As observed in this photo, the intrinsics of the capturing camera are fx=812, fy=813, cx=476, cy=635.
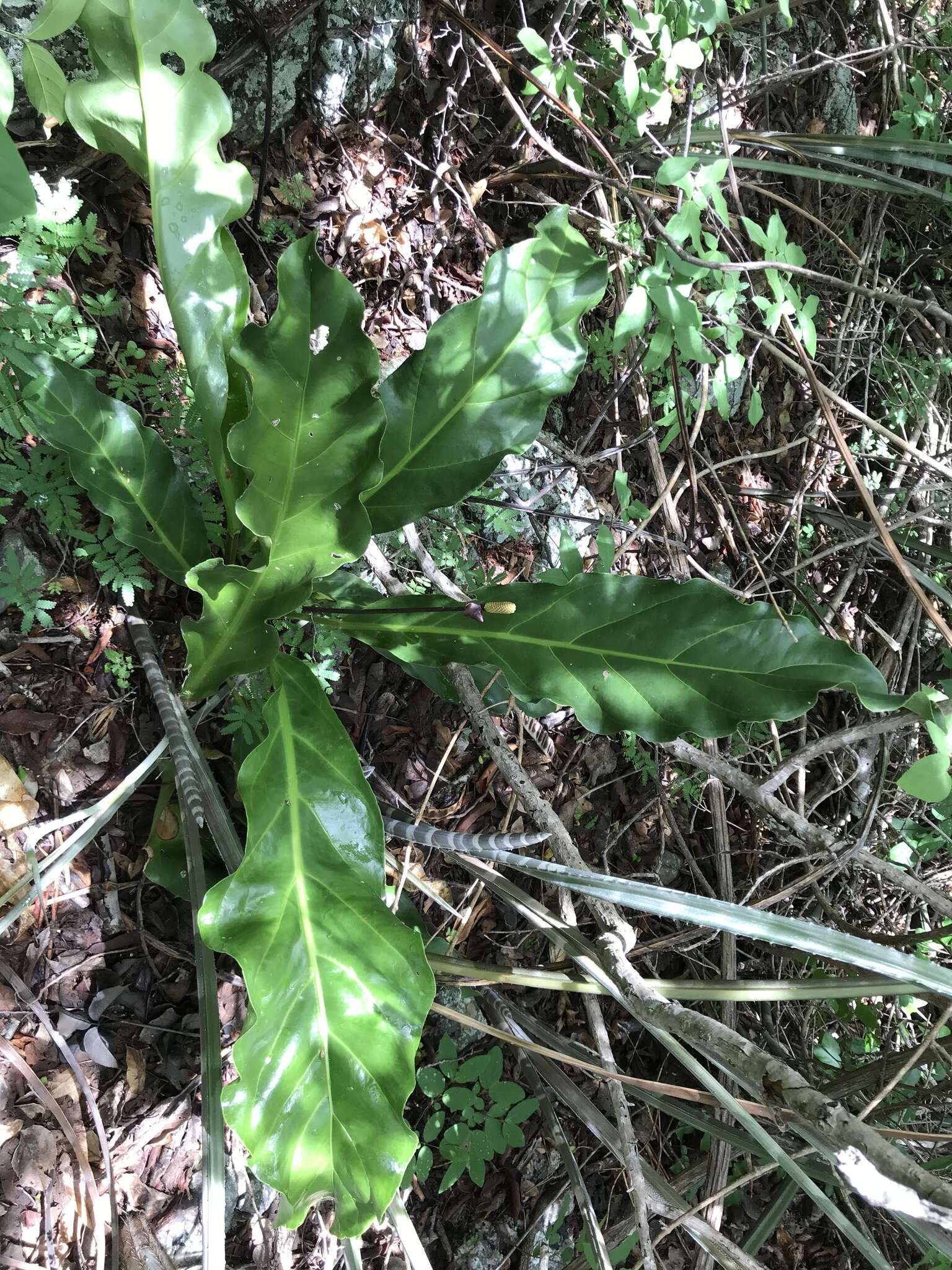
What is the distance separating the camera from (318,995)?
1.01 metres

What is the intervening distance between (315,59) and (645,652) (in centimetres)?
126

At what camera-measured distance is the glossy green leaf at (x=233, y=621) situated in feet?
3.25

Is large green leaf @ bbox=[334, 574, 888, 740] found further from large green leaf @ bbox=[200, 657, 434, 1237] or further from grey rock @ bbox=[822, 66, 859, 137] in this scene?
grey rock @ bbox=[822, 66, 859, 137]

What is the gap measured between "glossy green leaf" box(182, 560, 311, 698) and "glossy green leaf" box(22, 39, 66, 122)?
648 mm

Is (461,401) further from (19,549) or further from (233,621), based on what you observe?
(19,549)

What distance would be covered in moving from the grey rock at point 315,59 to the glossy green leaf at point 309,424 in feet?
2.47

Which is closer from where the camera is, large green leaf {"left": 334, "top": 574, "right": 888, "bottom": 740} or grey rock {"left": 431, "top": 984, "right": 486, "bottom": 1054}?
large green leaf {"left": 334, "top": 574, "right": 888, "bottom": 740}

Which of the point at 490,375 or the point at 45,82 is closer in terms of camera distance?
the point at 45,82

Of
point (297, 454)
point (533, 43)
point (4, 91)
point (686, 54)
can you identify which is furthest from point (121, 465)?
point (686, 54)

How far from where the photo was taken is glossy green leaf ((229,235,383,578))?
926mm

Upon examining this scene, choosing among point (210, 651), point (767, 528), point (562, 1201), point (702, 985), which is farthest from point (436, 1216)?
point (767, 528)

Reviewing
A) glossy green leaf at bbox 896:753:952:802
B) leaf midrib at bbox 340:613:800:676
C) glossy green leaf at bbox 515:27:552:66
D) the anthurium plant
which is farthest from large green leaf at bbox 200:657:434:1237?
glossy green leaf at bbox 515:27:552:66

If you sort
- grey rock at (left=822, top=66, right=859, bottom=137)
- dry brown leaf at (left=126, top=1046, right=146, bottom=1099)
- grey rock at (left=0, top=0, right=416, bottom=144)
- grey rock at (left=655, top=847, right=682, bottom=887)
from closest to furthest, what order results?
dry brown leaf at (left=126, top=1046, right=146, bottom=1099), grey rock at (left=0, top=0, right=416, bottom=144), grey rock at (left=655, top=847, right=682, bottom=887), grey rock at (left=822, top=66, right=859, bottom=137)

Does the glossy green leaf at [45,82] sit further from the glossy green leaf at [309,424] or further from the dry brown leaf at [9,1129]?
the dry brown leaf at [9,1129]
